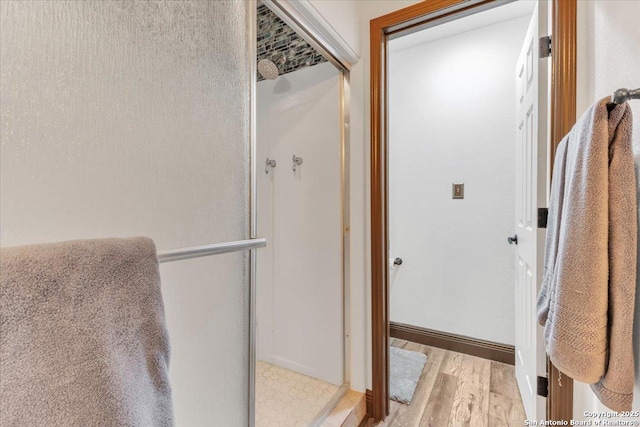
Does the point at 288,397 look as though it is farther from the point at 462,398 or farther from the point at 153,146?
the point at 153,146

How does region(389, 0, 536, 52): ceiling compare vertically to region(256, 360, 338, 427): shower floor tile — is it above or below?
above

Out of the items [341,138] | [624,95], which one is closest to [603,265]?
[624,95]

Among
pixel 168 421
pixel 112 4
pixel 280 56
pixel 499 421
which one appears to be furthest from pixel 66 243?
pixel 499 421

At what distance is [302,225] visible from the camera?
5.50ft

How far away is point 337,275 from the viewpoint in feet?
5.08

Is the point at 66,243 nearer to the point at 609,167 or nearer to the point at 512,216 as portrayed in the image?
the point at 609,167

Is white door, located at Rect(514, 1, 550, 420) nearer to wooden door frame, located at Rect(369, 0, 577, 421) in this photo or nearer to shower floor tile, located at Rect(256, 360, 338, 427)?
wooden door frame, located at Rect(369, 0, 577, 421)

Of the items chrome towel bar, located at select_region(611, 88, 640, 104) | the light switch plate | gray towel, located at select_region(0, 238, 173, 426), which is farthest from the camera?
the light switch plate

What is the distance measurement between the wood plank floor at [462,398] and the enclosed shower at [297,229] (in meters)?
0.44

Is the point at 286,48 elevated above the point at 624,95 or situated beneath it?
elevated above

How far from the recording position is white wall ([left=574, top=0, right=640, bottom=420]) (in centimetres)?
71

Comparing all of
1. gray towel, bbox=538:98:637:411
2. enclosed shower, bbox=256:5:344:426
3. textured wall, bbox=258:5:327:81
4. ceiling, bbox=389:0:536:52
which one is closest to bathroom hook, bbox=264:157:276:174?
enclosed shower, bbox=256:5:344:426

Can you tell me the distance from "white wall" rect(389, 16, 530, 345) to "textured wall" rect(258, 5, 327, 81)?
0.99m

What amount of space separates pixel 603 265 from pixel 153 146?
3.54 feet
